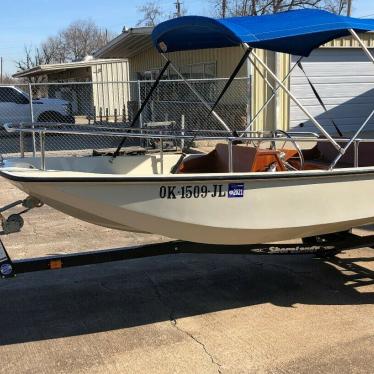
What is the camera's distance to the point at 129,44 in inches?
807

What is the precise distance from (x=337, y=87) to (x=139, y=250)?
12.8 m

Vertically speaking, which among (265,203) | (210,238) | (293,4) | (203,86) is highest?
(293,4)

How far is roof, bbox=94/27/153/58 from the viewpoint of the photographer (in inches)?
710

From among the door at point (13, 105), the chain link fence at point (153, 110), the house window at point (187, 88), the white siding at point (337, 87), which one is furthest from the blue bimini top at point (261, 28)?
the door at point (13, 105)

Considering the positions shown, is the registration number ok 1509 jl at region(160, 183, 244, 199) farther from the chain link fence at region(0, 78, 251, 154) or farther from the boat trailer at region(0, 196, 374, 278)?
the chain link fence at region(0, 78, 251, 154)

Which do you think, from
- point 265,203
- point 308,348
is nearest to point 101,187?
point 265,203

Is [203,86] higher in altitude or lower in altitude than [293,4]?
lower

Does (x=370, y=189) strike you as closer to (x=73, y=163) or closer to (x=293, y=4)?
(x=73, y=163)

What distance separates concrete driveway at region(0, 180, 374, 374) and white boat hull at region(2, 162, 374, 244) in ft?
2.30

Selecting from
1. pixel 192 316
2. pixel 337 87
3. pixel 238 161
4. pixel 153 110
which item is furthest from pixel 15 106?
pixel 192 316

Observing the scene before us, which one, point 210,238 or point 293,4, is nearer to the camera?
point 210,238

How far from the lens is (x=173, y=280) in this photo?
5219 millimetres

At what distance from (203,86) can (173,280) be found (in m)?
11.9

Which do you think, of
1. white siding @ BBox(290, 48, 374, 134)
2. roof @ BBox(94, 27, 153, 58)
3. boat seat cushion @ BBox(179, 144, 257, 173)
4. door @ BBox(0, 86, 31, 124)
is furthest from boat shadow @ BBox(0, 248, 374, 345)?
door @ BBox(0, 86, 31, 124)
